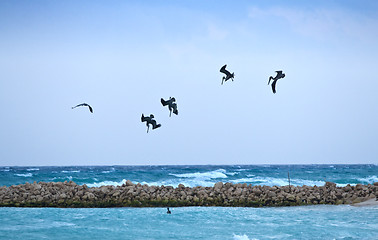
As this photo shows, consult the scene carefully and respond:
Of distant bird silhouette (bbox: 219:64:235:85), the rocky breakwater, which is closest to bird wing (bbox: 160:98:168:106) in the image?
distant bird silhouette (bbox: 219:64:235:85)

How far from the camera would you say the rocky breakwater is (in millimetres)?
15500

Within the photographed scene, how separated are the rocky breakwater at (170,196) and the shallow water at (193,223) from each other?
545 millimetres

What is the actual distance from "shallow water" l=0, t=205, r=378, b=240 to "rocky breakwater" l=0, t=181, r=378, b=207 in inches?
21.5

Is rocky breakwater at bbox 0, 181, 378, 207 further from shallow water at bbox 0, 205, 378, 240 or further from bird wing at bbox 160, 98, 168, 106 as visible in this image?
bird wing at bbox 160, 98, 168, 106

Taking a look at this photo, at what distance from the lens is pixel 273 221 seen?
41.9 ft

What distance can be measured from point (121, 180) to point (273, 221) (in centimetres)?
1927

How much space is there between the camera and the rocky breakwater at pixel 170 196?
1550cm

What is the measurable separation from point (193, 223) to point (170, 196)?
132 inches

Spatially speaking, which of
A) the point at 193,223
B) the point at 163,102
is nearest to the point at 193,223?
the point at 193,223

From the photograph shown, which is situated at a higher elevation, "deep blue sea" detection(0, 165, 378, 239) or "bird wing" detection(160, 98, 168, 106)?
"bird wing" detection(160, 98, 168, 106)

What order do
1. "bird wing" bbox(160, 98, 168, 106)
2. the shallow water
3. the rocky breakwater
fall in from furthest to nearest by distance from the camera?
1. the rocky breakwater
2. "bird wing" bbox(160, 98, 168, 106)
3. the shallow water

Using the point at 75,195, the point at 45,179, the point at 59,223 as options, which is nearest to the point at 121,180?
the point at 45,179

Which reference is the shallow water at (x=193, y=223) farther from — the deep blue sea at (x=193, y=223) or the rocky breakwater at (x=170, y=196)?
the rocky breakwater at (x=170, y=196)

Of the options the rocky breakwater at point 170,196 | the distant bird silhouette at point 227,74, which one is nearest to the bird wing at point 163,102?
the distant bird silhouette at point 227,74
